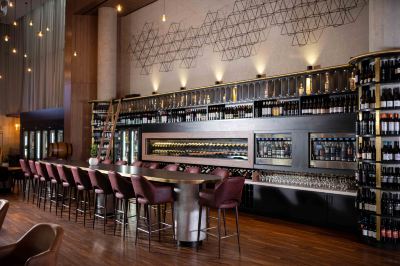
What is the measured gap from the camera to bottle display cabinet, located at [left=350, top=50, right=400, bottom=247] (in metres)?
5.35

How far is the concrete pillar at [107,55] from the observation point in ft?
40.0

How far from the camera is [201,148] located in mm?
9016

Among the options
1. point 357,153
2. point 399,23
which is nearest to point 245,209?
point 357,153

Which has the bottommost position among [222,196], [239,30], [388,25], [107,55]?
[222,196]

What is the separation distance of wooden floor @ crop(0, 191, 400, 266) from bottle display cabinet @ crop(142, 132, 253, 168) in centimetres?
179

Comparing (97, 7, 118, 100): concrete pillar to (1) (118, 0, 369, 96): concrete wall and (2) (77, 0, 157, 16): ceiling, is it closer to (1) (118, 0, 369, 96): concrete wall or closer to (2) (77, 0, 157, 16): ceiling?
(2) (77, 0, 157, 16): ceiling

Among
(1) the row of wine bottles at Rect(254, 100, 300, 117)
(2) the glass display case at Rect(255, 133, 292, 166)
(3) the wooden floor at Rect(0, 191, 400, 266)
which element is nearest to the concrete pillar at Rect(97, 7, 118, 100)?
(1) the row of wine bottles at Rect(254, 100, 300, 117)

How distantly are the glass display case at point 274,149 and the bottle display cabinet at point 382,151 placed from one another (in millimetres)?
1721

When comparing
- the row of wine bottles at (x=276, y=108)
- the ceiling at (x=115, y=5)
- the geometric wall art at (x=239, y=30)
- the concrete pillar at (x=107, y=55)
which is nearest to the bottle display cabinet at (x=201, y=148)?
the row of wine bottles at (x=276, y=108)

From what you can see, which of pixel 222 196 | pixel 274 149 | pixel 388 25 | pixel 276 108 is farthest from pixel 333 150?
pixel 222 196

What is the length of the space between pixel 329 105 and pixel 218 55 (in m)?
3.37

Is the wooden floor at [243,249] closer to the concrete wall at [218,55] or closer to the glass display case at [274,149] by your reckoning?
the glass display case at [274,149]

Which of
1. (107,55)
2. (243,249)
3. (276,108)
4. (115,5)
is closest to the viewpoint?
(243,249)

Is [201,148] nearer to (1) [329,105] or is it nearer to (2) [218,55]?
(2) [218,55]
